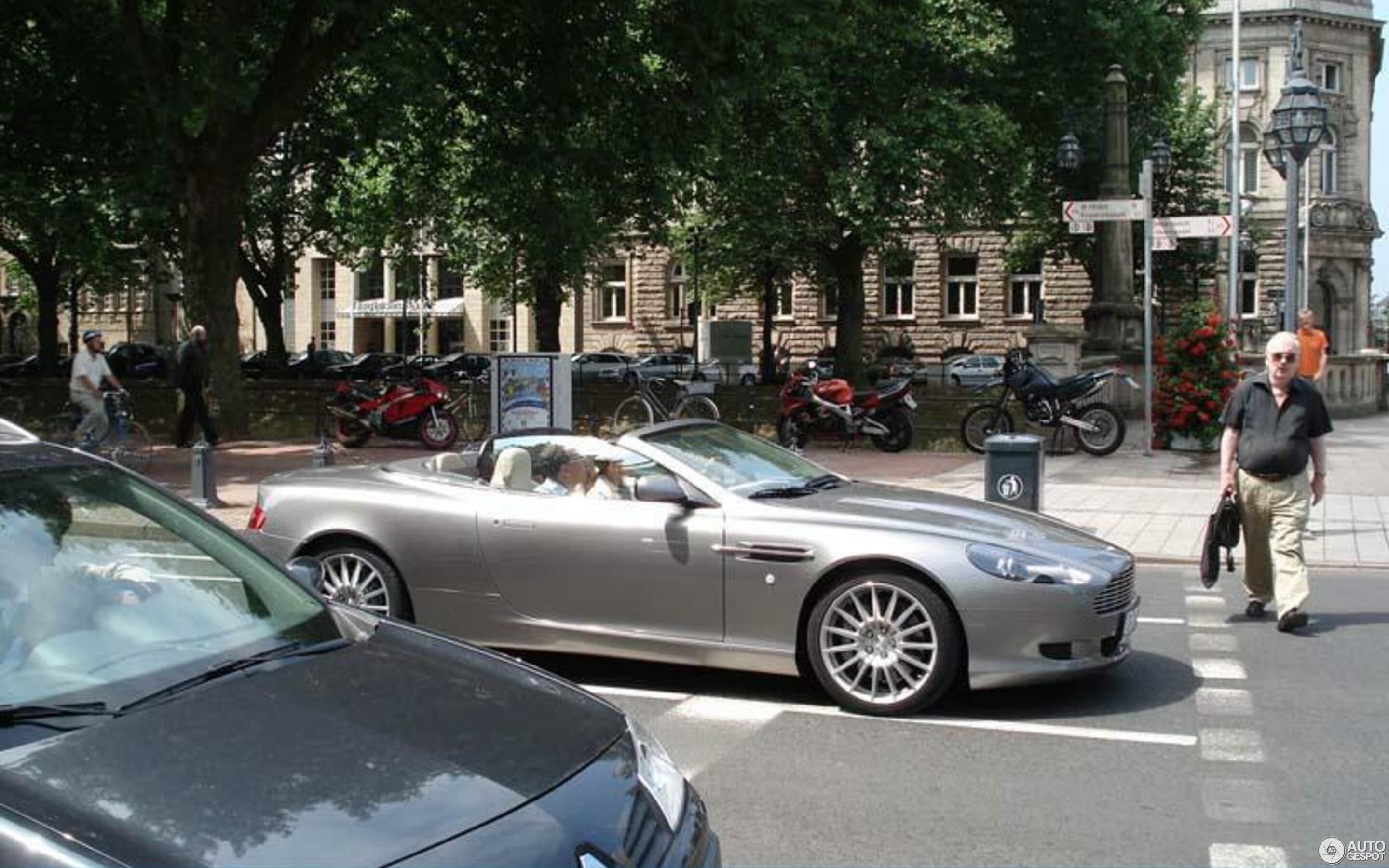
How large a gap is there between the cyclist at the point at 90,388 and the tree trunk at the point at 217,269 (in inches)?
172

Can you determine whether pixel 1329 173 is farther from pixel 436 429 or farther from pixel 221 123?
pixel 221 123

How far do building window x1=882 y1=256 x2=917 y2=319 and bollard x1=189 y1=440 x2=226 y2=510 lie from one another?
44.4m

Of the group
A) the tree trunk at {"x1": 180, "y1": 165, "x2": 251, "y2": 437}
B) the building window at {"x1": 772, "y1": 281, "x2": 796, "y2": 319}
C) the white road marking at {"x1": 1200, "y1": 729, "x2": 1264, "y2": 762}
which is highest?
the building window at {"x1": 772, "y1": 281, "x2": 796, "y2": 319}

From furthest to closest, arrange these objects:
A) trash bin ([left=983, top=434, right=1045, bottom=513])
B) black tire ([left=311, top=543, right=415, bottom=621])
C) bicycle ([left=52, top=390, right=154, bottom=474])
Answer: bicycle ([left=52, top=390, right=154, bottom=474]) → trash bin ([left=983, top=434, right=1045, bottom=513]) → black tire ([left=311, top=543, right=415, bottom=621])

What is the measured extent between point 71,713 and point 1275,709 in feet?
18.1

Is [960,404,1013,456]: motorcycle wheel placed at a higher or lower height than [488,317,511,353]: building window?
Answer: lower

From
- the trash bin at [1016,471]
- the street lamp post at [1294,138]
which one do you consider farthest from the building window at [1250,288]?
the trash bin at [1016,471]

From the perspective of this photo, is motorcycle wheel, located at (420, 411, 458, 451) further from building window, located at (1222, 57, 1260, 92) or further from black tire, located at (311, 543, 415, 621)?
building window, located at (1222, 57, 1260, 92)

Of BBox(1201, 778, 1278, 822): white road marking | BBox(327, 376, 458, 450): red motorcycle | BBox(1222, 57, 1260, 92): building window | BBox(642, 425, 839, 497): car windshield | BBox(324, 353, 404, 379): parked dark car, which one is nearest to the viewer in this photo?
BBox(1201, 778, 1278, 822): white road marking

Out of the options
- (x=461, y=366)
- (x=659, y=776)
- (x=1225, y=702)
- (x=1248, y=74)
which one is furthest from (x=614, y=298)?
(x=659, y=776)

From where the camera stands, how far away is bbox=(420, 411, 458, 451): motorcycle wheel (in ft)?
65.6

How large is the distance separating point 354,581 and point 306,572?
322 centimetres

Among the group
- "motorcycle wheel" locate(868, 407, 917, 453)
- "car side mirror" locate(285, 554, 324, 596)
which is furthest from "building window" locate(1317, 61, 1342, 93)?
"car side mirror" locate(285, 554, 324, 596)

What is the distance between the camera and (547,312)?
36.2 metres
